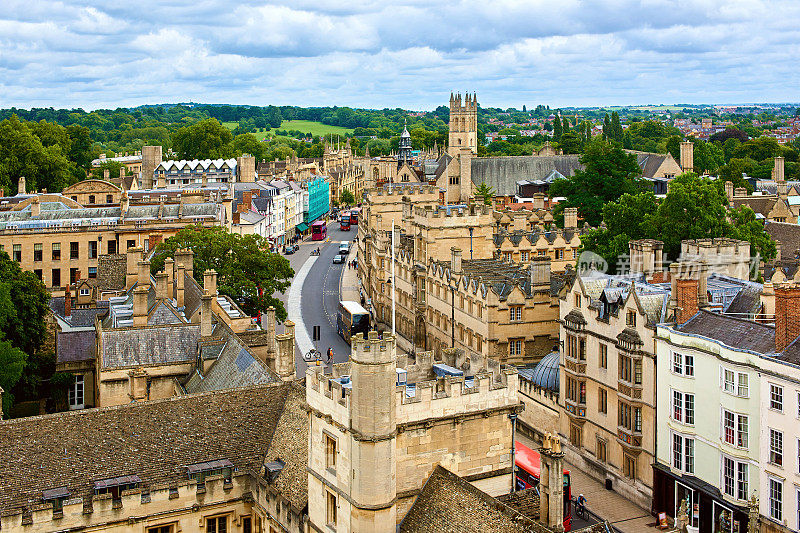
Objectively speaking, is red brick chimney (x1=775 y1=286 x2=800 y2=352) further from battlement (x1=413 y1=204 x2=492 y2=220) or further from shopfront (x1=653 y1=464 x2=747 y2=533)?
battlement (x1=413 y1=204 x2=492 y2=220)

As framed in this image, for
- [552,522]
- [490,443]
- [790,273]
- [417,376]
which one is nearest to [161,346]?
[417,376]

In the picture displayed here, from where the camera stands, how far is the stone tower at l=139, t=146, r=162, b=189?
165125mm

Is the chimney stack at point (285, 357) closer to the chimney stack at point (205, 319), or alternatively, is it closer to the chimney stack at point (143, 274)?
the chimney stack at point (205, 319)

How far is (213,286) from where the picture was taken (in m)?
57.0

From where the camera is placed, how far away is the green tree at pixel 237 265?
73125 mm

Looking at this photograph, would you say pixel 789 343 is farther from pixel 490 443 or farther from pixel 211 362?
pixel 211 362

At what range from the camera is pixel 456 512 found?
91.4ft

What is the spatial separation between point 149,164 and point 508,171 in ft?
207

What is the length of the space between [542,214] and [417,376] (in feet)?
241

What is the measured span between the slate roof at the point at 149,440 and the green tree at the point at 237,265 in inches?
1369

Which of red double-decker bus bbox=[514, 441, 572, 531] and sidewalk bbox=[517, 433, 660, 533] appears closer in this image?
sidewalk bbox=[517, 433, 660, 533]

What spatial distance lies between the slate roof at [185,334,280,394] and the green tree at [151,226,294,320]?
993 inches

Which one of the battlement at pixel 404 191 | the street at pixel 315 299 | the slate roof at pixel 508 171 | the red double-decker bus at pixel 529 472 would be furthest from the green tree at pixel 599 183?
the red double-decker bus at pixel 529 472

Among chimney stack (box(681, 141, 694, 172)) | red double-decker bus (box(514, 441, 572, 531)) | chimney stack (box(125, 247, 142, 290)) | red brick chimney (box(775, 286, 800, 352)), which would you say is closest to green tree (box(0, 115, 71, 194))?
chimney stack (box(125, 247, 142, 290))
